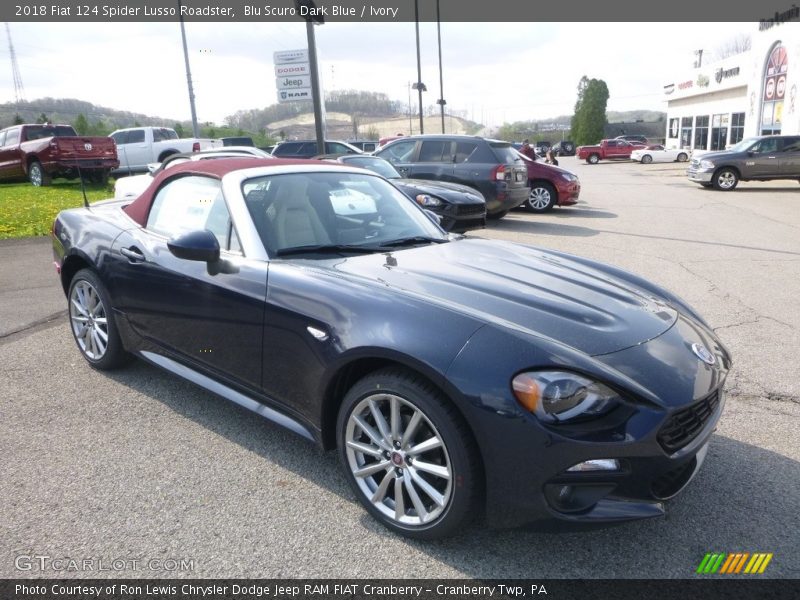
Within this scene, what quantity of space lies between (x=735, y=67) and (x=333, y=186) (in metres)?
43.1

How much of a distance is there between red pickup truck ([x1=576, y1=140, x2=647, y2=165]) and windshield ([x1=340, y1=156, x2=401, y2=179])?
37106 mm

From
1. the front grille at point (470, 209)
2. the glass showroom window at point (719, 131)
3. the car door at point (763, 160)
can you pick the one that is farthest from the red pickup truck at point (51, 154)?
the glass showroom window at point (719, 131)

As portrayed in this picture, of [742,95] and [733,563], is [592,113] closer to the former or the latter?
[742,95]

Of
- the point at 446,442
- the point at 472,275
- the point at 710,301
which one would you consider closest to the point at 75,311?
the point at 472,275

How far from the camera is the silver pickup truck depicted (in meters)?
19.0

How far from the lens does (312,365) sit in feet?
9.12

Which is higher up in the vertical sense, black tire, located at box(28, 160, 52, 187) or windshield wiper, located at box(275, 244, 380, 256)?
black tire, located at box(28, 160, 52, 187)


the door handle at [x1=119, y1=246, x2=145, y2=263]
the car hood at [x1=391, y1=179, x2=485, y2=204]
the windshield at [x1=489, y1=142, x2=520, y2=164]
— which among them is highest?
the windshield at [x1=489, y1=142, x2=520, y2=164]

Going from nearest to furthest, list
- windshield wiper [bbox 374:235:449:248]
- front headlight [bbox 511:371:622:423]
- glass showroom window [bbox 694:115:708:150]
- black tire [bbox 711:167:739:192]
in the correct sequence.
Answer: front headlight [bbox 511:371:622:423] → windshield wiper [bbox 374:235:449:248] → black tire [bbox 711:167:739:192] → glass showroom window [bbox 694:115:708:150]

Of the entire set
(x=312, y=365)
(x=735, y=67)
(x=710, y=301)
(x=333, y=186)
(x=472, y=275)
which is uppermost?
(x=735, y=67)

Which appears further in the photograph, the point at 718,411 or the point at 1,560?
the point at 718,411

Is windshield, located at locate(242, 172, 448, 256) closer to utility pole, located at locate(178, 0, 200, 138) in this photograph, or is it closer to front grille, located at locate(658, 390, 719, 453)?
front grille, located at locate(658, 390, 719, 453)

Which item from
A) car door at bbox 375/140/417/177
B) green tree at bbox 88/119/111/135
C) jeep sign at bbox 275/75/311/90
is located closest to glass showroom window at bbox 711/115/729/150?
jeep sign at bbox 275/75/311/90

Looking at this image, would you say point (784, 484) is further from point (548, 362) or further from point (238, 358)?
point (238, 358)
